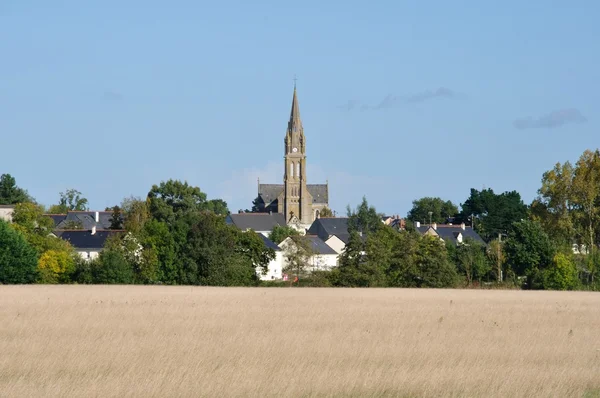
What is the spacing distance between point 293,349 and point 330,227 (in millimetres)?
121550

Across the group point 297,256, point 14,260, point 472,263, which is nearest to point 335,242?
point 297,256

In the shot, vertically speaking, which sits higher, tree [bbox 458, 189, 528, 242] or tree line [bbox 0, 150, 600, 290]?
tree [bbox 458, 189, 528, 242]

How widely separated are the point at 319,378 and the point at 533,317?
18.4 meters

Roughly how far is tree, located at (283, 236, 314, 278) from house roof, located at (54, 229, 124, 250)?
1347 cm

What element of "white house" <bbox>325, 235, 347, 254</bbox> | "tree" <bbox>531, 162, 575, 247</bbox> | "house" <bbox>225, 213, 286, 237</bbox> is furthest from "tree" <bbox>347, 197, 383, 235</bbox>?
"tree" <bbox>531, 162, 575, 247</bbox>

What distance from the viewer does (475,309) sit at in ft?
137

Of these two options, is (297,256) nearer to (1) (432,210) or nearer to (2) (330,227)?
(2) (330,227)

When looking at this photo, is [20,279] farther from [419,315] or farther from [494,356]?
[494,356]

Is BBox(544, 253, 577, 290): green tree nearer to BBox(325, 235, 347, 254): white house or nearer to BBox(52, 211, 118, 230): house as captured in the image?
BBox(52, 211, 118, 230): house

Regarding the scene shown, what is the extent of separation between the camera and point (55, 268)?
6956 cm

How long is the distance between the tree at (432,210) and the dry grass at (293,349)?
445 feet

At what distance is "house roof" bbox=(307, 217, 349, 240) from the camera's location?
472ft

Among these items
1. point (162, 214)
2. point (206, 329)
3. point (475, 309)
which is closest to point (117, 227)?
point (162, 214)

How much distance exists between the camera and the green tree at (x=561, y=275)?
228ft
